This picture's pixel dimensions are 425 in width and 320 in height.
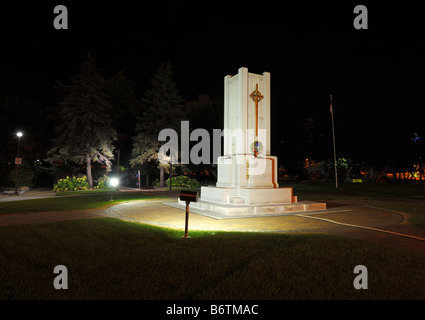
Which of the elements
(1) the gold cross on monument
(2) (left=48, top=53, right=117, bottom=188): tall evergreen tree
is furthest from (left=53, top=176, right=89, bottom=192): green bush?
(1) the gold cross on monument

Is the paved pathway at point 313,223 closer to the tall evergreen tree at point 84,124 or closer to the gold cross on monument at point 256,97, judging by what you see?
the gold cross on monument at point 256,97

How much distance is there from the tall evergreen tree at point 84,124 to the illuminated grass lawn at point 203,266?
69.3 ft

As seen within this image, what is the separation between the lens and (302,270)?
451 cm

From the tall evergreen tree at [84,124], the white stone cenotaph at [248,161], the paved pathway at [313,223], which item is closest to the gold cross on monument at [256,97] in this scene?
the white stone cenotaph at [248,161]

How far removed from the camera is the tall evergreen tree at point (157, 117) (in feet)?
99.6

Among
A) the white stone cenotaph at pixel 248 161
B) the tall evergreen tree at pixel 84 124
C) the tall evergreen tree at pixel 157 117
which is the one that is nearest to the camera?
the white stone cenotaph at pixel 248 161

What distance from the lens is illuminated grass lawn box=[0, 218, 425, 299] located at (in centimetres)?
372

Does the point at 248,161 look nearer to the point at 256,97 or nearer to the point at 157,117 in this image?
the point at 256,97

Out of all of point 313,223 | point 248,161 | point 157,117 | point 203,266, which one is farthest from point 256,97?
point 157,117

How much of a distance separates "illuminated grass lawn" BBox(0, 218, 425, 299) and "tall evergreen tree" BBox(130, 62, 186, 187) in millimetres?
23479

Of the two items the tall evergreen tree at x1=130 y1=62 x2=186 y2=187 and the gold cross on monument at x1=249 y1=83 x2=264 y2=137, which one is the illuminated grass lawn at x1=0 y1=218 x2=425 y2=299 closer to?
the gold cross on monument at x1=249 y1=83 x2=264 y2=137

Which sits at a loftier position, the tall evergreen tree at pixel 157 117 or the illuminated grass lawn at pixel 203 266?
the tall evergreen tree at pixel 157 117

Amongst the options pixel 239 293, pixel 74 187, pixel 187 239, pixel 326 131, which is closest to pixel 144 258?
pixel 187 239
